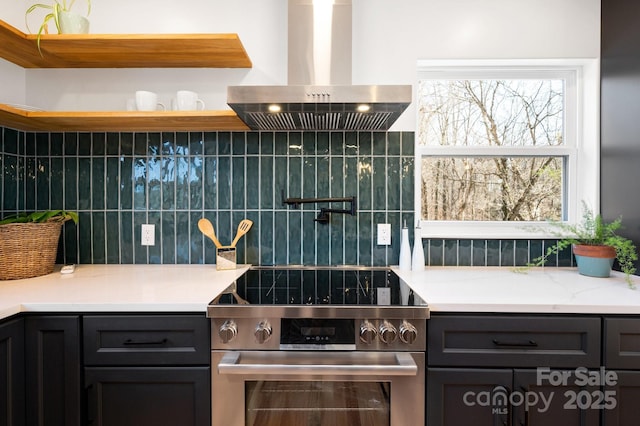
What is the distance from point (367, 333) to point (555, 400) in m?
0.72

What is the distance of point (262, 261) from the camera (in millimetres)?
2047

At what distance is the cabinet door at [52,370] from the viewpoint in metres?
1.29

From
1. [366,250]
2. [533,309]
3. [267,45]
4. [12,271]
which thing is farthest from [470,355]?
[12,271]

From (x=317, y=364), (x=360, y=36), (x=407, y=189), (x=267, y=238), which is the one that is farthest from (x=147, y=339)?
(x=360, y=36)

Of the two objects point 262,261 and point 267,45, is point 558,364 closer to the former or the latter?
point 262,261

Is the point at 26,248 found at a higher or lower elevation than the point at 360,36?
lower

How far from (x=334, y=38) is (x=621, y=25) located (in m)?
1.49

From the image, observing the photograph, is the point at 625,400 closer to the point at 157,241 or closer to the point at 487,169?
the point at 487,169

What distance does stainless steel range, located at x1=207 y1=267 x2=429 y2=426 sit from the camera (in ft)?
4.23

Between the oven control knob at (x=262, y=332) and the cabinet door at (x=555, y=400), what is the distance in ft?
2.94

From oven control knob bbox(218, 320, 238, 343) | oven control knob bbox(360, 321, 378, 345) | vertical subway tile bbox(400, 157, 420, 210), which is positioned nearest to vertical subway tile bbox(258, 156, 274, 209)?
vertical subway tile bbox(400, 157, 420, 210)

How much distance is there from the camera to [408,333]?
1.29 meters

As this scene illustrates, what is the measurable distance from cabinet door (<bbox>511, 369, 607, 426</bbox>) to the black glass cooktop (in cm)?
50

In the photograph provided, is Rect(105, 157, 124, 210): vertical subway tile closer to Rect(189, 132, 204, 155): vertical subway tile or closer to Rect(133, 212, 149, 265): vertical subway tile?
Rect(133, 212, 149, 265): vertical subway tile
